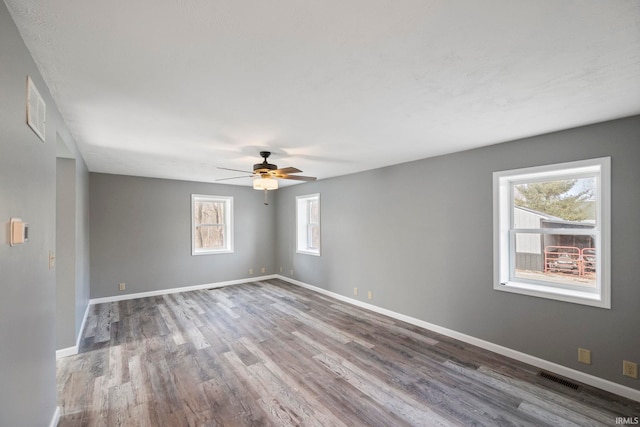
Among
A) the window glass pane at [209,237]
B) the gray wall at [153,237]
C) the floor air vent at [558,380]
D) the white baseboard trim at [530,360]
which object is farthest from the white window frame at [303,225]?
the floor air vent at [558,380]

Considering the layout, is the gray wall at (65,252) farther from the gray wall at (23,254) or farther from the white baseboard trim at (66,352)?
the gray wall at (23,254)

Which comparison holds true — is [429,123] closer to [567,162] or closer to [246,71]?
[567,162]

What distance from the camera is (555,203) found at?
2.93 m

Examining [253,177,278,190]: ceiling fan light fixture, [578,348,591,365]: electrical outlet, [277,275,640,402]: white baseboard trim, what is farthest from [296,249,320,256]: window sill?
[578,348,591,365]: electrical outlet

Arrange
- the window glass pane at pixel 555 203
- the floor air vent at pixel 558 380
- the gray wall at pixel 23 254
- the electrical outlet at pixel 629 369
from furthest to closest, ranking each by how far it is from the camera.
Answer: the window glass pane at pixel 555 203, the floor air vent at pixel 558 380, the electrical outlet at pixel 629 369, the gray wall at pixel 23 254

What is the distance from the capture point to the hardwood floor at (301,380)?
2172mm

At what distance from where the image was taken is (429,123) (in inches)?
101

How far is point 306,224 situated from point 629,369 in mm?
5278

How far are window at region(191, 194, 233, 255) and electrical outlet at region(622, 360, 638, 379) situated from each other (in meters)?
6.34

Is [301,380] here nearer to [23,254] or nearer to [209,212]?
[23,254]

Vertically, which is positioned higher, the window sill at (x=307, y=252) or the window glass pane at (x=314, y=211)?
the window glass pane at (x=314, y=211)

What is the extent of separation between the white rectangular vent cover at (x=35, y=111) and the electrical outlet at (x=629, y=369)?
465 cm

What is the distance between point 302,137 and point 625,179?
9.65 feet

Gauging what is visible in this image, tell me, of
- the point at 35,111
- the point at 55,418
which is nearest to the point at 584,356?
the point at 55,418
